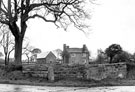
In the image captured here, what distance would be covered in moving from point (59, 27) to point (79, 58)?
82312 millimetres

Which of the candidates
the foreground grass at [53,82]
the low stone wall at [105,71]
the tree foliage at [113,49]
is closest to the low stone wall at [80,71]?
the low stone wall at [105,71]

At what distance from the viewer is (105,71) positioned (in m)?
18.0

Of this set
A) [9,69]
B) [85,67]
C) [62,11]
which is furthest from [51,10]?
[85,67]

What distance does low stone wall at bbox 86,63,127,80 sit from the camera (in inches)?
681

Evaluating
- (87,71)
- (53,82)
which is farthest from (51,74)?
(87,71)

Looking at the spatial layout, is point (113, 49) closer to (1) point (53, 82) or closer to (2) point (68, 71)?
(2) point (68, 71)

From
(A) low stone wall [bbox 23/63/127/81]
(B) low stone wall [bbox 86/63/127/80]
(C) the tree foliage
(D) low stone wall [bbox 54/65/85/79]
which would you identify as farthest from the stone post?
(C) the tree foliage

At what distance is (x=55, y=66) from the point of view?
1761 centimetres

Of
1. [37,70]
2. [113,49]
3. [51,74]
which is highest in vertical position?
[113,49]

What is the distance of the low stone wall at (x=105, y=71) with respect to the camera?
17295mm

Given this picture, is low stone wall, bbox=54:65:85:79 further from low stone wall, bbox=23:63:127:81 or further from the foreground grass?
the foreground grass

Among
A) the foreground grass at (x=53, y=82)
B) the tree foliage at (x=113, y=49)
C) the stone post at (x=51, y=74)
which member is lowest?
the foreground grass at (x=53, y=82)

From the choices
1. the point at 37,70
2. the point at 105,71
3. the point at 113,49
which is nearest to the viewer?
the point at 105,71

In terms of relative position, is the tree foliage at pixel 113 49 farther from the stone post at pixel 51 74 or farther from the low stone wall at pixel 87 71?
the stone post at pixel 51 74
